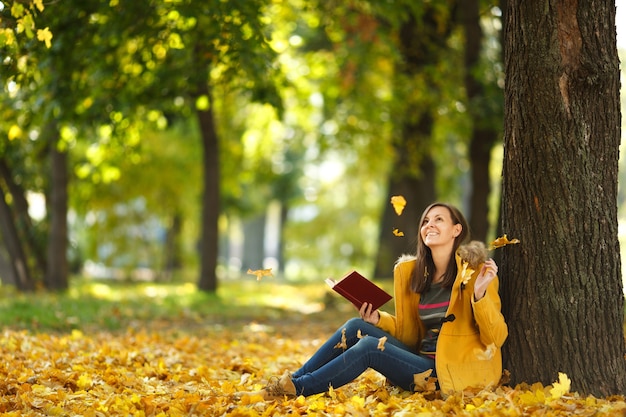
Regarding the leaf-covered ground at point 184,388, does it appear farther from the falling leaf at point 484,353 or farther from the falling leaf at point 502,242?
the falling leaf at point 502,242

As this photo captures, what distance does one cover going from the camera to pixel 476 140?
1327 cm

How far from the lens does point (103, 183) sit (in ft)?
63.8

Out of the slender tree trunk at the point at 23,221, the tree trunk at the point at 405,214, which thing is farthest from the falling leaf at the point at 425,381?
the slender tree trunk at the point at 23,221

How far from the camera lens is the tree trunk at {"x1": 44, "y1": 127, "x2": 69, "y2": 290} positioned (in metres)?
14.1

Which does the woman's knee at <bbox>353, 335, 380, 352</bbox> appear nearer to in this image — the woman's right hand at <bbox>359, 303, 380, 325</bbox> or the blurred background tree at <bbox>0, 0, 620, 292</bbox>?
the woman's right hand at <bbox>359, 303, 380, 325</bbox>

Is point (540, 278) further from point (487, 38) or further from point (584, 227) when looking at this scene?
point (487, 38)

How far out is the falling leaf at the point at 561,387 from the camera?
468 cm

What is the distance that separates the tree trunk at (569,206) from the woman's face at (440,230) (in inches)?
17.7

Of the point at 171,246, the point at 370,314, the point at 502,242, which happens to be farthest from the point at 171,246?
the point at 502,242

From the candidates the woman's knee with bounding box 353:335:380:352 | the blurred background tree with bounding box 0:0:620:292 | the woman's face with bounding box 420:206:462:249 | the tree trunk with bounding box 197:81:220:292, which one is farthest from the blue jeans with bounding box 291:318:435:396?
the tree trunk with bounding box 197:81:220:292

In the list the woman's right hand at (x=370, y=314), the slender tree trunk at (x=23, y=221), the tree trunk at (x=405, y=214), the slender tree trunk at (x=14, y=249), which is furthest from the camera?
the tree trunk at (x=405, y=214)

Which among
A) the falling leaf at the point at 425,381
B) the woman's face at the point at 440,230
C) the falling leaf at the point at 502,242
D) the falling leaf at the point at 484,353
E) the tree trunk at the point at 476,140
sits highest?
the tree trunk at the point at 476,140

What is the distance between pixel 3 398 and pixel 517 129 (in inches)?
144

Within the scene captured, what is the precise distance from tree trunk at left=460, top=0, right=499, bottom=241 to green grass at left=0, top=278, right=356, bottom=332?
10.2 feet
